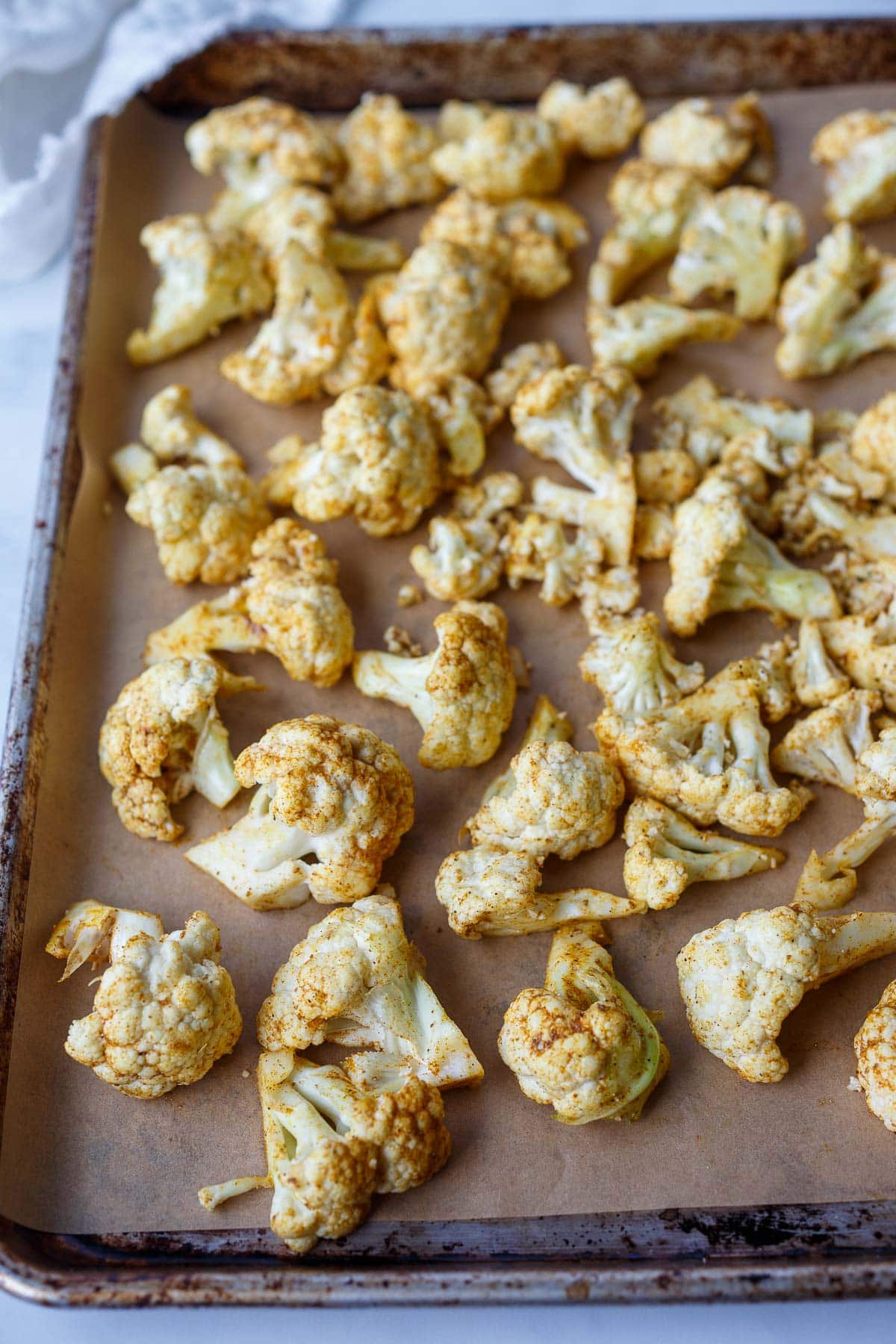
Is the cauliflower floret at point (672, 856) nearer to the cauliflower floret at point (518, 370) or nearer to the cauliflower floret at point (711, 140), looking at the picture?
the cauliflower floret at point (518, 370)

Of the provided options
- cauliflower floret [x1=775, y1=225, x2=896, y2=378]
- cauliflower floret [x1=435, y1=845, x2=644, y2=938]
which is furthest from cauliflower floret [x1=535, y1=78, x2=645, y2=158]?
cauliflower floret [x1=435, y1=845, x2=644, y2=938]

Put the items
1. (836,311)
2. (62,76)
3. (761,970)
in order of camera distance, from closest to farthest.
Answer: (761,970)
(836,311)
(62,76)

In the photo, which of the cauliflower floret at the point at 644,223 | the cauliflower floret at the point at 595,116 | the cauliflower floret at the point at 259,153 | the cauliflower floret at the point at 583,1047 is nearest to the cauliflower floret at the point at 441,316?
the cauliflower floret at the point at 644,223

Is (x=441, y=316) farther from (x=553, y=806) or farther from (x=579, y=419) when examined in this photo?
(x=553, y=806)

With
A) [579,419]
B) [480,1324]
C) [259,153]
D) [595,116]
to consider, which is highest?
[259,153]

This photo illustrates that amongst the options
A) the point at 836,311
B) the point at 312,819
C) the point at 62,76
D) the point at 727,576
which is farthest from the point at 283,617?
the point at 62,76

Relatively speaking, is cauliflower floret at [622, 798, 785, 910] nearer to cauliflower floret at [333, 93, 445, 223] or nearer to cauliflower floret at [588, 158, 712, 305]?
cauliflower floret at [588, 158, 712, 305]
